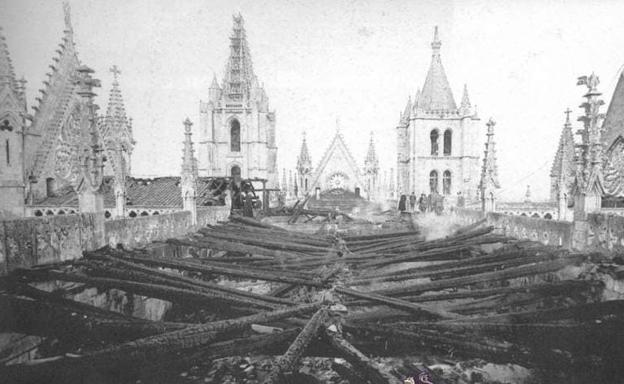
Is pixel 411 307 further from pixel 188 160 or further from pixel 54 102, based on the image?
pixel 54 102

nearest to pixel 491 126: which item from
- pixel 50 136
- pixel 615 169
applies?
pixel 615 169

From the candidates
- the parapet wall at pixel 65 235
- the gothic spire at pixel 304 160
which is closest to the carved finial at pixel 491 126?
the parapet wall at pixel 65 235

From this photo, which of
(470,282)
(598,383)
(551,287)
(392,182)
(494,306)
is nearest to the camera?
(598,383)

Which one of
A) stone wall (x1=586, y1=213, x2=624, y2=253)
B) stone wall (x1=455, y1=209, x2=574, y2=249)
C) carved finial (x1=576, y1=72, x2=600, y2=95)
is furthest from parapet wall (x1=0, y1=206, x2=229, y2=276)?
carved finial (x1=576, y1=72, x2=600, y2=95)

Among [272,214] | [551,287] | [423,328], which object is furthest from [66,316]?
[272,214]

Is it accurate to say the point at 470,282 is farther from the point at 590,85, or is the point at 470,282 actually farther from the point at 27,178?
the point at 27,178

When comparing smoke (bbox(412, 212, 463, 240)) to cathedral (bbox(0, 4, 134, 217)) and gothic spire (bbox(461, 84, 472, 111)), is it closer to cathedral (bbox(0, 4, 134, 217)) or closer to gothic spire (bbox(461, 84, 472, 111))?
cathedral (bbox(0, 4, 134, 217))
